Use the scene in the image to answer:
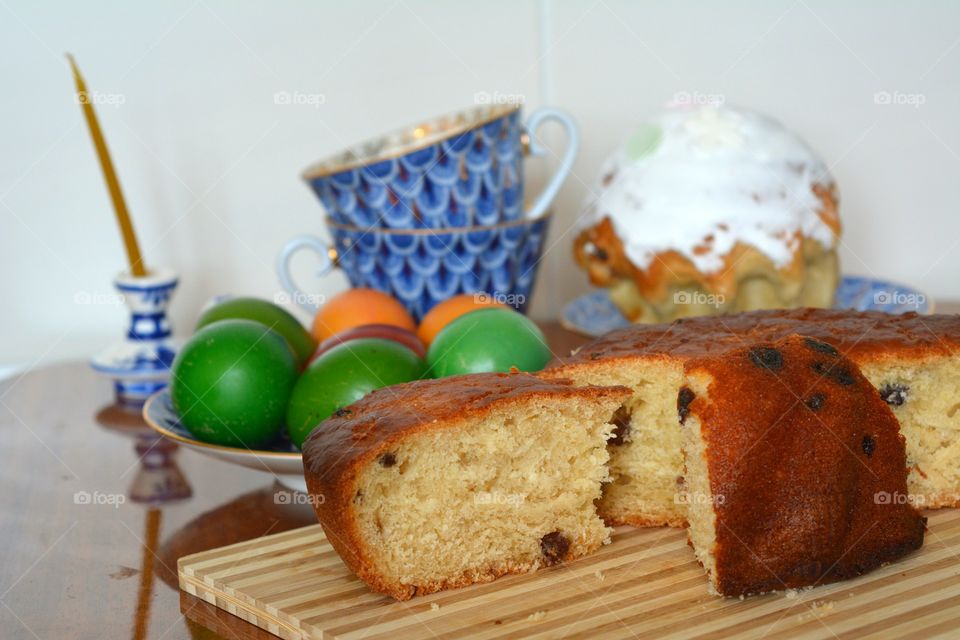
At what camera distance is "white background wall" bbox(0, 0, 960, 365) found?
84.7 inches

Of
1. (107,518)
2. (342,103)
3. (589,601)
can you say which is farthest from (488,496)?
(342,103)

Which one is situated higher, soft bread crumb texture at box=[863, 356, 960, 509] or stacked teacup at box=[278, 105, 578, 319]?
stacked teacup at box=[278, 105, 578, 319]

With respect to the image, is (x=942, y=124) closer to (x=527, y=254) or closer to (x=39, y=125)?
(x=527, y=254)

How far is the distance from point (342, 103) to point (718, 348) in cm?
130

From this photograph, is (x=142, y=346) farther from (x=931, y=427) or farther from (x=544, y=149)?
(x=931, y=427)

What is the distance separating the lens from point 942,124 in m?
2.48

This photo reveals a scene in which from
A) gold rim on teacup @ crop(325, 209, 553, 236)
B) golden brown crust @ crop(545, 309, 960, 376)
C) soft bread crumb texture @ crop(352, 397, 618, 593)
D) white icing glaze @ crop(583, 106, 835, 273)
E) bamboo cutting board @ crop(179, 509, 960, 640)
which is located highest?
white icing glaze @ crop(583, 106, 835, 273)

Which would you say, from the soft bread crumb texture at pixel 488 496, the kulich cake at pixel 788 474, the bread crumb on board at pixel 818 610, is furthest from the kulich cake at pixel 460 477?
the bread crumb on board at pixel 818 610

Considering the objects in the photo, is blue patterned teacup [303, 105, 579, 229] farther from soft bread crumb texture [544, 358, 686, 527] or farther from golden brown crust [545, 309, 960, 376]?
soft bread crumb texture [544, 358, 686, 527]

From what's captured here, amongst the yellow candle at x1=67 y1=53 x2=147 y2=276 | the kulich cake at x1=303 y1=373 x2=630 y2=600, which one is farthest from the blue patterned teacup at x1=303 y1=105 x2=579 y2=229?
the kulich cake at x1=303 y1=373 x2=630 y2=600

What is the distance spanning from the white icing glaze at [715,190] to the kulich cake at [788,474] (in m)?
0.63

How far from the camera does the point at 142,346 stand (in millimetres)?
1913

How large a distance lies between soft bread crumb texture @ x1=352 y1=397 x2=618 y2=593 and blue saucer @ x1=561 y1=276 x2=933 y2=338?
0.63 metres

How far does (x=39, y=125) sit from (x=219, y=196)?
0.39 m
